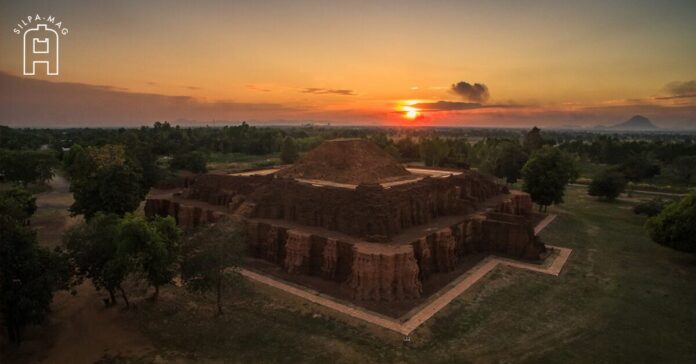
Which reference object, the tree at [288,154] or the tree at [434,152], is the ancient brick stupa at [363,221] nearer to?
the tree at [434,152]

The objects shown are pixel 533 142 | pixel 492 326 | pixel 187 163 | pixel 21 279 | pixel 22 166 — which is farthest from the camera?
pixel 533 142

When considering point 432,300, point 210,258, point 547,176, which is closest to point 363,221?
point 432,300

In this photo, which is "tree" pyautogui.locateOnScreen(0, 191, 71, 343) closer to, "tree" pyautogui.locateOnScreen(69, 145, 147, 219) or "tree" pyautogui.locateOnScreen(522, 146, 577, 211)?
"tree" pyautogui.locateOnScreen(69, 145, 147, 219)

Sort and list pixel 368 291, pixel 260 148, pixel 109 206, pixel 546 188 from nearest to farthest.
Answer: pixel 368 291, pixel 109 206, pixel 546 188, pixel 260 148

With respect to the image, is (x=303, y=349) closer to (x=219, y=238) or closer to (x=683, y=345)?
(x=219, y=238)

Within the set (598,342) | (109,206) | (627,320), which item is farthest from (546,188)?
(109,206)

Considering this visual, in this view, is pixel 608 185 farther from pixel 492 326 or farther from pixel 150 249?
pixel 150 249

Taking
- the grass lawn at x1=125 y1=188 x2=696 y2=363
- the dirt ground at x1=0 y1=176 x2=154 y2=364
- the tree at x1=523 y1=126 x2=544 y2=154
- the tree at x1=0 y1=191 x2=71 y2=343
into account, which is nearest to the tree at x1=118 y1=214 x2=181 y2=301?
the grass lawn at x1=125 y1=188 x2=696 y2=363
